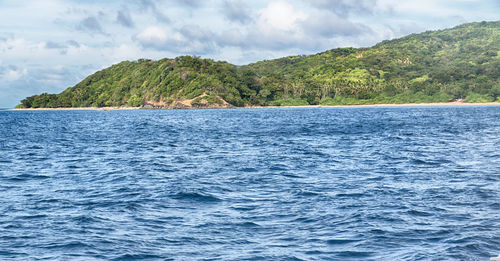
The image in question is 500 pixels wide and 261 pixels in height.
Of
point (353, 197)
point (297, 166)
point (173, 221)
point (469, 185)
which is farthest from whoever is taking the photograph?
point (297, 166)

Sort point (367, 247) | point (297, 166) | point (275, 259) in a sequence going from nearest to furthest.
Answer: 1. point (275, 259)
2. point (367, 247)
3. point (297, 166)

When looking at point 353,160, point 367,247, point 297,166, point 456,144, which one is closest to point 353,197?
point 367,247

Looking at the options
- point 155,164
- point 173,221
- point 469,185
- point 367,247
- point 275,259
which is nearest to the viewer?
point 275,259

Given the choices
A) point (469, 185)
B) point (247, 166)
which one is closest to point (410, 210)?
point (469, 185)

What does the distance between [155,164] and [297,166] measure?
10.5 meters

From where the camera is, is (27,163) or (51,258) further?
(27,163)

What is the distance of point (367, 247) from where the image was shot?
12.8 meters

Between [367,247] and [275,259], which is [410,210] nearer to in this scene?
[367,247]

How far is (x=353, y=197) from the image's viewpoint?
63.7 ft

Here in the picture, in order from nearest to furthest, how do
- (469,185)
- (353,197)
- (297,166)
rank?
(353,197) → (469,185) → (297,166)

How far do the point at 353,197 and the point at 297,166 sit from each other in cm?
1089

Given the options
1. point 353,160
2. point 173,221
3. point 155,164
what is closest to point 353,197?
point 173,221

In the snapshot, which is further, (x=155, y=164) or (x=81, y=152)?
(x=81, y=152)

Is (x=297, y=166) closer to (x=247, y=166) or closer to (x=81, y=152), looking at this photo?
(x=247, y=166)
